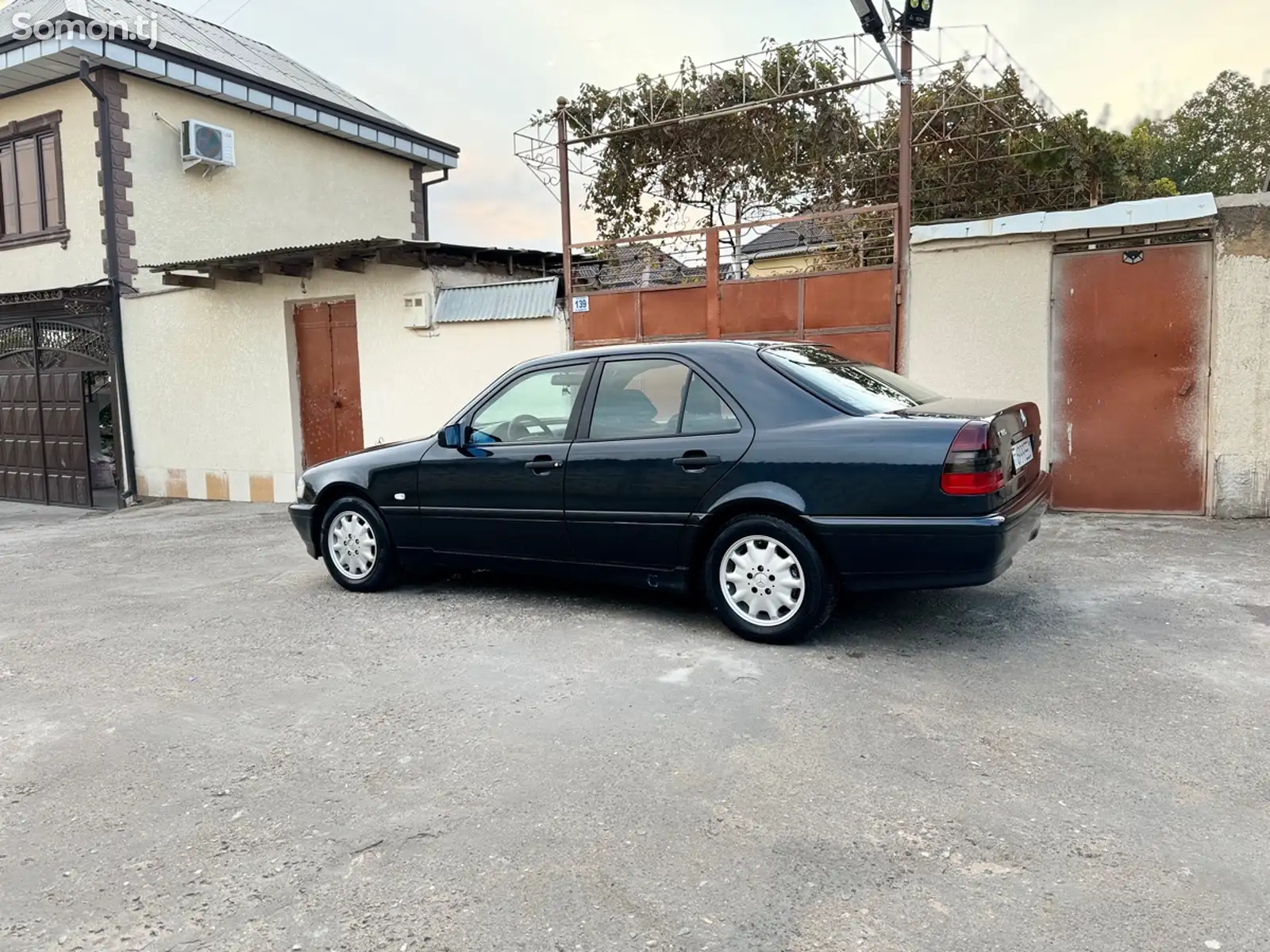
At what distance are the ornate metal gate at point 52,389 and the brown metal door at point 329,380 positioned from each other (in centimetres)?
347

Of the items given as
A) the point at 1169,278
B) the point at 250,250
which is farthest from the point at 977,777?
the point at 250,250

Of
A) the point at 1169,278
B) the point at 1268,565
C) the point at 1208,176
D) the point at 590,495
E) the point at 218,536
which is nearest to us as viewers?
the point at 590,495

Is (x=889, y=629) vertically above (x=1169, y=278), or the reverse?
(x=1169, y=278)

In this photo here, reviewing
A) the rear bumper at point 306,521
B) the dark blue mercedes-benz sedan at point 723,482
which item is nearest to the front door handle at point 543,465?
the dark blue mercedes-benz sedan at point 723,482

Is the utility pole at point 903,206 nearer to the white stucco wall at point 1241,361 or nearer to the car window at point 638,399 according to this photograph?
the white stucco wall at point 1241,361

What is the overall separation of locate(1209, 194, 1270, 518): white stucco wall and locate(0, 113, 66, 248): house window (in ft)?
46.7

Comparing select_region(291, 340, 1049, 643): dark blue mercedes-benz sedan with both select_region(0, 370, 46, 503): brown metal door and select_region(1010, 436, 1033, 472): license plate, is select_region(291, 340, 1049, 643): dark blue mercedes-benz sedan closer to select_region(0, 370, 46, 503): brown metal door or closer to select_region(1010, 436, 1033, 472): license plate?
select_region(1010, 436, 1033, 472): license plate

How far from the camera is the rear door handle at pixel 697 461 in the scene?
4551mm

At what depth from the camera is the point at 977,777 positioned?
307cm

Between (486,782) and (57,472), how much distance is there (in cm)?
1343

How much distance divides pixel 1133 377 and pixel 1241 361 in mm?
758

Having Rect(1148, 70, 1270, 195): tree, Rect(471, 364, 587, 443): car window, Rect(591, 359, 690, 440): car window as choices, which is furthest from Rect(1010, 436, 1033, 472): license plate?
Rect(1148, 70, 1270, 195): tree

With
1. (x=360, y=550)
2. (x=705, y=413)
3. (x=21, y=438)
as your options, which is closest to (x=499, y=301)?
(x=360, y=550)

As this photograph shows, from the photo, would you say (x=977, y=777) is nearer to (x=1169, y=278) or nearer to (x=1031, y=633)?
(x=1031, y=633)
